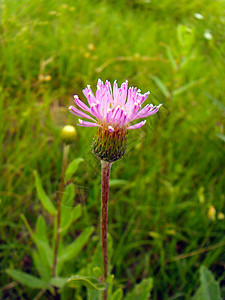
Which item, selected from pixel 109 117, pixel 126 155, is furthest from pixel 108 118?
pixel 126 155

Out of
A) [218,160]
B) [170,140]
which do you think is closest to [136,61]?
[170,140]

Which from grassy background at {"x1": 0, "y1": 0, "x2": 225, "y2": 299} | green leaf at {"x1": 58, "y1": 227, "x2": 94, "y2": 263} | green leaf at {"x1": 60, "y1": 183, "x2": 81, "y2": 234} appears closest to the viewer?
green leaf at {"x1": 60, "y1": 183, "x2": 81, "y2": 234}

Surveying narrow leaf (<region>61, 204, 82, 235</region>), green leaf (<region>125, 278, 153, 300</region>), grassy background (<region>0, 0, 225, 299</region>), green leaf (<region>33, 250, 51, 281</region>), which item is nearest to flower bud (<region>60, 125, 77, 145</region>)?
grassy background (<region>0, 0, 225, 299</region>)

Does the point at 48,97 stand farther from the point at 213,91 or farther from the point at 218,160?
the point at 213,91

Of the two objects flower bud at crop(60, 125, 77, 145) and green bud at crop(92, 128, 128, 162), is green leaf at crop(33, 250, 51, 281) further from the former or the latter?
green bud at crop(92, 128, 128, 162)

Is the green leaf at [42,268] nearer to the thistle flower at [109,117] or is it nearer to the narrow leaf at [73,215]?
the narrow leaf at [73,215]

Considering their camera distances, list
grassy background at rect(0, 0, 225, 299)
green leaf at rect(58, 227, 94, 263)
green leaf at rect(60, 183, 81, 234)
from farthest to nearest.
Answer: grassy background at rect(0, 0, 225, 299), green leaf at rect(58, 227, 94, 263), green leaf at rect(60, 183, 81, 234)
